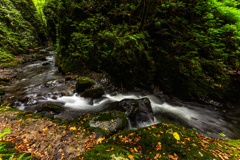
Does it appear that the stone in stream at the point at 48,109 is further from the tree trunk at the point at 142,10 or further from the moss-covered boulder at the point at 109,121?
the tree trunk at the point at 142,10

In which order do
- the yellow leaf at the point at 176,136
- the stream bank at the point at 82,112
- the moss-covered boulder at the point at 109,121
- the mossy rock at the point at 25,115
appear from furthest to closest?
the mossy rock at the point at 25,115 → the moss-covered boulder at the point at 109,121 → the stream bank at the point at 82,112 → the yellow leaf at the point at 176,136

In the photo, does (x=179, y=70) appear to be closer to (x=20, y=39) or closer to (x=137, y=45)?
(x=137, y=45)

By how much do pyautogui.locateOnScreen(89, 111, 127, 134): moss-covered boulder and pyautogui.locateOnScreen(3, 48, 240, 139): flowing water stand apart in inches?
29.9

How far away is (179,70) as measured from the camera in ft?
22.0

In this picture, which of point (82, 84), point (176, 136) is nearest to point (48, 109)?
point (82, 84)

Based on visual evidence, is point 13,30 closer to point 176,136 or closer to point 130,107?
point 130,107

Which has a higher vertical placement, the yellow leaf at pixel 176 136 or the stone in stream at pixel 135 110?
the yellow leaf at pixel 176 136

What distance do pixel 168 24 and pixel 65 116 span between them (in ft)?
29.9

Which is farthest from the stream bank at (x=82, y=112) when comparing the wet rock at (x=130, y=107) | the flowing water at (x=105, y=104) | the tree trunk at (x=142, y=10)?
the tree trunk at (x=142, y=10)

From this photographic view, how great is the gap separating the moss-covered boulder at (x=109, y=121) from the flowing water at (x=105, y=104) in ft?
2.49

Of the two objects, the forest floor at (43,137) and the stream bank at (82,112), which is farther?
the stream bank at (82,112)

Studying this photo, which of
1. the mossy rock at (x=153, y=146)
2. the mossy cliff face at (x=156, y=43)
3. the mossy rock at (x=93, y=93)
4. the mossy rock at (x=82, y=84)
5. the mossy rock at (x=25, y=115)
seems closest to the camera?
the mossy rock at (x=153, y=146)

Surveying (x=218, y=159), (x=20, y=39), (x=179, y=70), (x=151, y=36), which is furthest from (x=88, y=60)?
(x=20, y=39)

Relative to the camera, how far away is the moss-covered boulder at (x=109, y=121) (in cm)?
392
